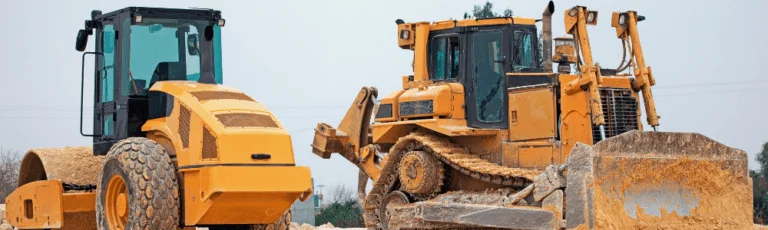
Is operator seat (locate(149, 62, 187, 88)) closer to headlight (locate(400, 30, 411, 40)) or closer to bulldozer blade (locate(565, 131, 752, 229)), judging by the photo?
bulldozer blade (locate(565, 131, 752, 229))

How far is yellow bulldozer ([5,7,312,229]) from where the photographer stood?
11.1 m

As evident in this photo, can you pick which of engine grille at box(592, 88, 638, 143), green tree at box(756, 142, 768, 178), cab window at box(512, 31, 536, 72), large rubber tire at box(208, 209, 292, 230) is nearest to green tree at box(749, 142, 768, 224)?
green tree at box(756, 142, 768, 178)

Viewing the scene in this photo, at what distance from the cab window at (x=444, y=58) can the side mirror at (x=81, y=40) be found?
19.4ft

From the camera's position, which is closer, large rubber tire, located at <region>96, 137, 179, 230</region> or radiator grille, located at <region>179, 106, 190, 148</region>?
large rubber tire, located at <region>96, 137, 179, 230</region>

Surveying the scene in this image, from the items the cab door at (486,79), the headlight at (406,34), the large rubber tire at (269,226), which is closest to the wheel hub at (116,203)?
the large rubber tire at (269,226)

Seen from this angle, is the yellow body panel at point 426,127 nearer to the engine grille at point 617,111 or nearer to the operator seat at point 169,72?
the engine grille at point 617,111

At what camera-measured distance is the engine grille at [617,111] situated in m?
15.3

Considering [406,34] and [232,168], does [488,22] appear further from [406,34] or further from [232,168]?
[232,168]

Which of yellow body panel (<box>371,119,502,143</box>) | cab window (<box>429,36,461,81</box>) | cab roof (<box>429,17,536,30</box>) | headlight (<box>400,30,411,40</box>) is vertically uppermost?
cab roof (<box>429,17,536,30</box>)

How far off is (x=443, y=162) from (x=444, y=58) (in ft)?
5.46

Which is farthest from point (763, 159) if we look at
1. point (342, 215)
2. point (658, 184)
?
point (658, 184)

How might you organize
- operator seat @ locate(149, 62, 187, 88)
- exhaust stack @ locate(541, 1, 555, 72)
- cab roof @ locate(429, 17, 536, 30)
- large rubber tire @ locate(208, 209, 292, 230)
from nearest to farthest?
1. large rubber tire @ locate(208, 209, 292, 230)
2. operator seat @ locate(149, 62, 187, 88)
3. exhaust stack @ locate(541, 1, 555, 72)
4. cab roof @ locate(429, 17, 536, 30)

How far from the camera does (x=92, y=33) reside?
1308 cm

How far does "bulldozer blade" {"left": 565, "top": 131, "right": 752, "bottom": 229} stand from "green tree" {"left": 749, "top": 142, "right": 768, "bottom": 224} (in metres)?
3.63
